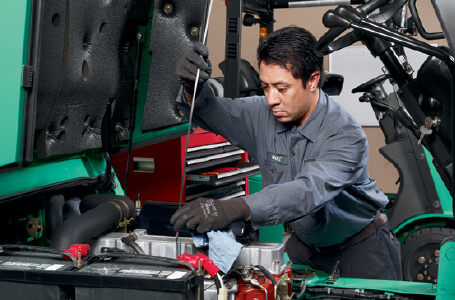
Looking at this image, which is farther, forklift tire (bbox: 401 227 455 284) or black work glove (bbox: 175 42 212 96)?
forklift tire (bbox: 401 227 455 284)

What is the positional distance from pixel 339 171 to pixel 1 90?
40.0 inches

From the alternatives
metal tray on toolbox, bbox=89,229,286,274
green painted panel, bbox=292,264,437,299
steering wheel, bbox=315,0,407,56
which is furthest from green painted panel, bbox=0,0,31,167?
green painted panel, bbox=292,264,437,299

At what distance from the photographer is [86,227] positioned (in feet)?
5.25

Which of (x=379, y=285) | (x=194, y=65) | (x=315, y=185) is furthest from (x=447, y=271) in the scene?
(x=194, y=65)

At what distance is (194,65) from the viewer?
1799 mm

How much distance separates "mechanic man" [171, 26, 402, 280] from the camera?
1.62m

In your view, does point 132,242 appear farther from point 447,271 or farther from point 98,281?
point 447,271

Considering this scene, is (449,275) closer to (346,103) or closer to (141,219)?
(141,219)

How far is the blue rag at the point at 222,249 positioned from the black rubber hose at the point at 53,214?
0.54 metres

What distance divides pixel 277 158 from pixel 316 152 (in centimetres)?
21

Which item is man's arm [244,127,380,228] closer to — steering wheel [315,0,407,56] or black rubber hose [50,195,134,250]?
steering wheel [315,0,407,56]

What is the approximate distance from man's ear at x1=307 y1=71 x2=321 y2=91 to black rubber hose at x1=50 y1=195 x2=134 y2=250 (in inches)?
29.8

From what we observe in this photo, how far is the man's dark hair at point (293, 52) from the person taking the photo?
1.90 meters

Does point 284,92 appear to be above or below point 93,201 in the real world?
above
